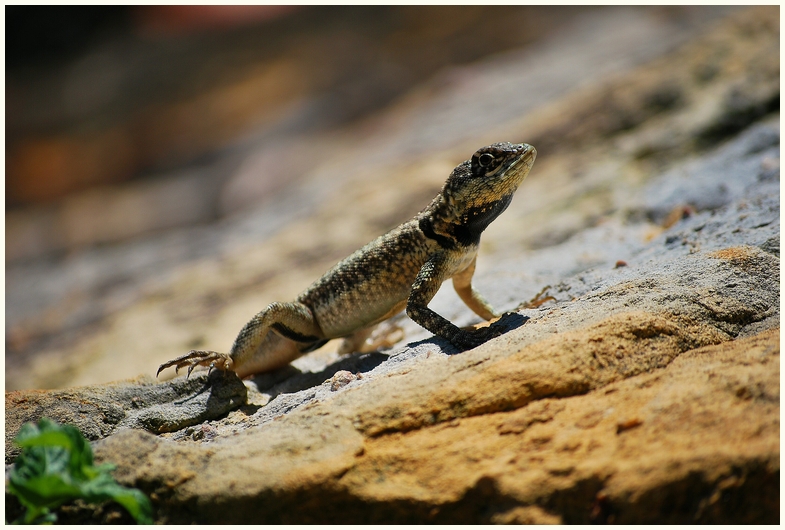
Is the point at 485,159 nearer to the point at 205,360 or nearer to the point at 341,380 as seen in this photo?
the point at 341,380

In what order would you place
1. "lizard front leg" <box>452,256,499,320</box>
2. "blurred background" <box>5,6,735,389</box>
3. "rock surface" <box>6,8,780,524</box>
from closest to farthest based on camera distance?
"rock surface" <box>6,8,780,524</box> → "lizard front leg" <box>452,256,499,320</box> → "blurred background" <box>5,6,735,389</box>

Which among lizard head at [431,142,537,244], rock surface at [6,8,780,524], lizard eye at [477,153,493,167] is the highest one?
lizard eye at [477,153,493,167]

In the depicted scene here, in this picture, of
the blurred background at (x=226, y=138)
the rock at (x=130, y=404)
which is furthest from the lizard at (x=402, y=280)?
the blurred background at (x=226, y=138)

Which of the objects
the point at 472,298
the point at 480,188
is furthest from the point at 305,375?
the point at 480,188

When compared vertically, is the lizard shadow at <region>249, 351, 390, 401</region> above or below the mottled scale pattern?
below

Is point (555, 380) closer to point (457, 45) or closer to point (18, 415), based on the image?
point (18, 415)

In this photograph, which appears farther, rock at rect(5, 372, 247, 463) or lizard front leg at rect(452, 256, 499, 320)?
Result: lizard front leg at rect(452, 256, 499, 320)

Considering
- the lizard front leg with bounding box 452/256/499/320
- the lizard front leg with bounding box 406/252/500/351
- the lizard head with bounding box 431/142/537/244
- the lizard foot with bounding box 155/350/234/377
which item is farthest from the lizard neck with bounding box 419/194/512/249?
the lizard foot with bounding box 155/350/234/377

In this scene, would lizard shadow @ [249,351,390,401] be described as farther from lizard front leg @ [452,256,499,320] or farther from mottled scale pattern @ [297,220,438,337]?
lizard front leg @ [452,256,499,320]
